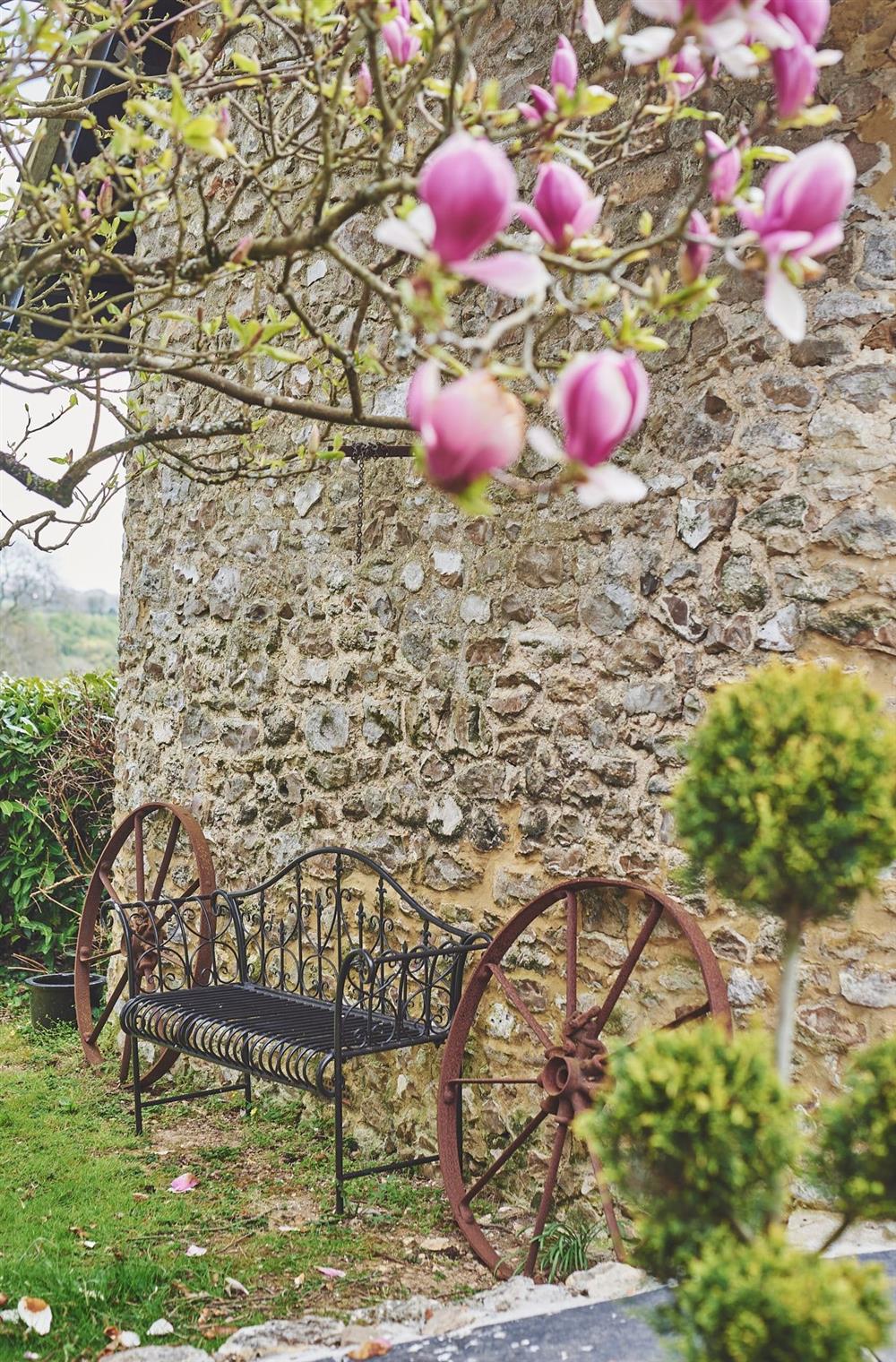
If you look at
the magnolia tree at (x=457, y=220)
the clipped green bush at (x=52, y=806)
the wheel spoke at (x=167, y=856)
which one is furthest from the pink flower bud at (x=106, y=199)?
the clipped green bush at (x=52, y=806)

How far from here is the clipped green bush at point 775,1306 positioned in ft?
3.42

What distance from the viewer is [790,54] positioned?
1301mm

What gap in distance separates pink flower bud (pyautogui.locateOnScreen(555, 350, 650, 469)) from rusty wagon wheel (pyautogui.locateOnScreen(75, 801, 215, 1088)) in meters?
3.56

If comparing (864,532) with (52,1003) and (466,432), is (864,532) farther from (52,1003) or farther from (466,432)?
(52,1003)

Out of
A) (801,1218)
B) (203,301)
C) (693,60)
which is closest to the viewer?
(693,60)

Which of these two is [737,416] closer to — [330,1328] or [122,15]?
[122,15]

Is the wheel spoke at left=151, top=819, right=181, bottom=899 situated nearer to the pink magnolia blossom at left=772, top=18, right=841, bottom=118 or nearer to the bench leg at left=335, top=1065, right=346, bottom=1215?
the bench leg at left=335, top=1065, right=346, bottom=1215

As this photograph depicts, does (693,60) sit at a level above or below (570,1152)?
above

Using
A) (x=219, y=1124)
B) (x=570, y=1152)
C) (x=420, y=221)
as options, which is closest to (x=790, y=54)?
(x=420, y=221)

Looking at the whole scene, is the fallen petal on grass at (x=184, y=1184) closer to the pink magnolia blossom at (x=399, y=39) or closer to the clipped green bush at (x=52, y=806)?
the clipped green bush at (x=52, y=806)

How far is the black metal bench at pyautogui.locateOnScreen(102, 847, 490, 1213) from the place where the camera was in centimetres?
331

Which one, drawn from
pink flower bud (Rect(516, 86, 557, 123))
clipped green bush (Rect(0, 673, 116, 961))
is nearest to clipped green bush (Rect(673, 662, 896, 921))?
pink flower bud (Rect(516, 86, 557, 123))

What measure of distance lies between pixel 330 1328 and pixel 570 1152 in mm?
920

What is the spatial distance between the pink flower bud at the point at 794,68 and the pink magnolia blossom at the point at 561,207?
0.23 metres
